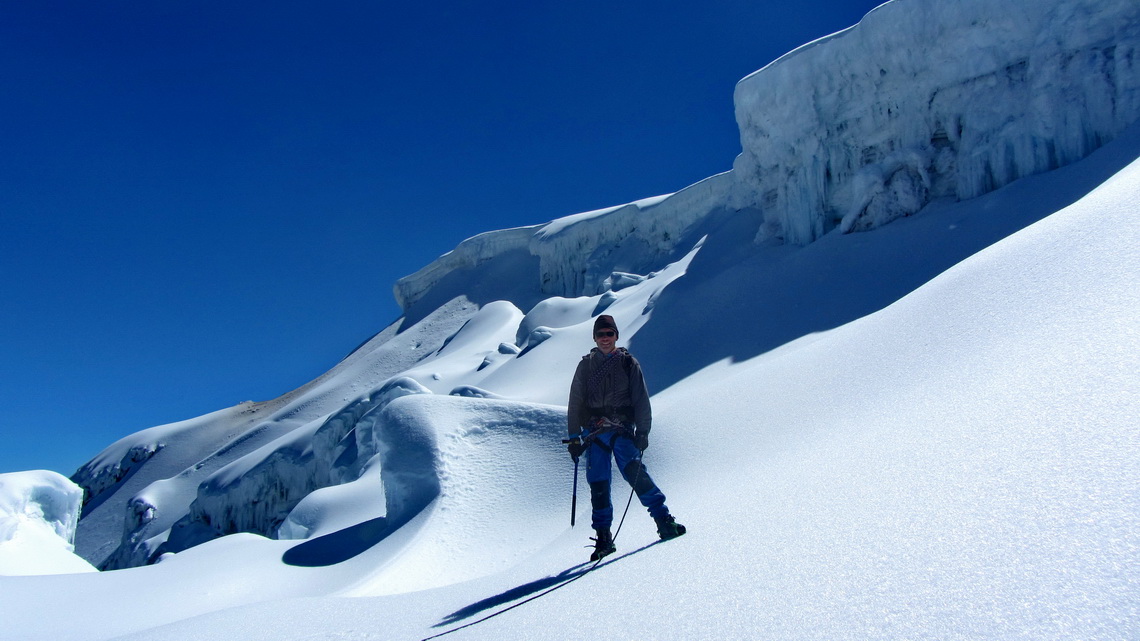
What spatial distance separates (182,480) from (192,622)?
2763 centimetres

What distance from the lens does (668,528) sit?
11.0ft

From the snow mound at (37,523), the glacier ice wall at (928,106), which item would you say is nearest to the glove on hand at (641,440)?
the snow mound at (37,523)

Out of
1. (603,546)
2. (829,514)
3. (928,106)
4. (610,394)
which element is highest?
(928,106)

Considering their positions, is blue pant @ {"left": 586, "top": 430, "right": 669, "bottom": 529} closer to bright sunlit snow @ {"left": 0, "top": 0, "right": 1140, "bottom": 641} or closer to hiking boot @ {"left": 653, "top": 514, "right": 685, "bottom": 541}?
hiking boot @ {"left": 653, "top": 514, "right": 685, "bottom": 541}

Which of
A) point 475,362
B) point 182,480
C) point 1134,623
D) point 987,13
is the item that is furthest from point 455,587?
point 182,480

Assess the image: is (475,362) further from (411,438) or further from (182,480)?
(411,438)

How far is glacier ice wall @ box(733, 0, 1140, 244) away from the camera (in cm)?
1284

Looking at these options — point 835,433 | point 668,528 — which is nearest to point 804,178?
point 835,433

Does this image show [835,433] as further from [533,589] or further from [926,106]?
[926,106]

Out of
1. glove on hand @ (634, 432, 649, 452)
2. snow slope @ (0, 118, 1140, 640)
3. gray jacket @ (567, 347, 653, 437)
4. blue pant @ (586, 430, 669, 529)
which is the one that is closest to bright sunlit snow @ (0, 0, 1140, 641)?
snow slope @ (0, 118, 1140, 640)

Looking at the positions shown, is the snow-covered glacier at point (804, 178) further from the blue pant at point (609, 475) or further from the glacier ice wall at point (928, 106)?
the blue pant at point (609, 475)

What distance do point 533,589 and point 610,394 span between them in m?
1.11

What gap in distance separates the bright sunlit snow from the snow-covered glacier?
6cm

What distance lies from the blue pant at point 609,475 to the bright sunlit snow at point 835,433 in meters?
0.27
